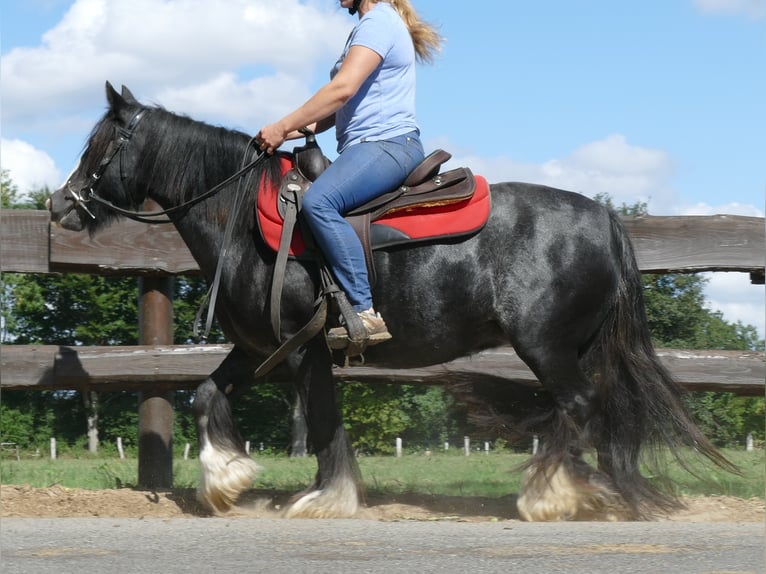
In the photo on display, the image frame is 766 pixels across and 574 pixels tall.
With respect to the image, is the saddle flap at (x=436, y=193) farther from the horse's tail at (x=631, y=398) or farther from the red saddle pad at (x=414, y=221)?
the horse's tail at (x=631, y=398)

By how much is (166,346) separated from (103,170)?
182 cm

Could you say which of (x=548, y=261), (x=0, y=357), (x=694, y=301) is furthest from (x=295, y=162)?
(x=694, y=301)

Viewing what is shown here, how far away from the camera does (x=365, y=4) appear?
595 centimetres

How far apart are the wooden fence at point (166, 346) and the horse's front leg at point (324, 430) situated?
5.05ft

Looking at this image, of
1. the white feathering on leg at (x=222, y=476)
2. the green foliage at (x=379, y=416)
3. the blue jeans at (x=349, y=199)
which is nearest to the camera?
the blue jeans at (x=349, y=199)

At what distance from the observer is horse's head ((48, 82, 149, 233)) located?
245 inches

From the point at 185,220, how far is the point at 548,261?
2208 millimetres

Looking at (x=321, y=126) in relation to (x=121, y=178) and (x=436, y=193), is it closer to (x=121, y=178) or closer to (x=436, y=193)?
(x=436, y=193)

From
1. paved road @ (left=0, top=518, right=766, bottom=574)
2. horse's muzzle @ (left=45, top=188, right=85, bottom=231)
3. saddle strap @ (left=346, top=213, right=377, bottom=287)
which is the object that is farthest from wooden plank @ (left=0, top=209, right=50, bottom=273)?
saddle strap @ (left=346, top=213, right=377, bottom=287)

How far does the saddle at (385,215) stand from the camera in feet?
18.9

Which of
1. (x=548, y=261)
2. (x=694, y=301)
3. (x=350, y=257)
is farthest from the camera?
(x=694, y=301)

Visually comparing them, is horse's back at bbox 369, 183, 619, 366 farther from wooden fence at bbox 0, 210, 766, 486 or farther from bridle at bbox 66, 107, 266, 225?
wooden fence at bbox 0, 210, 766, 486

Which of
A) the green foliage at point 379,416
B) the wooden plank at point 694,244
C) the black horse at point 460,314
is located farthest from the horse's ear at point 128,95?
the green foliage at point 379,416

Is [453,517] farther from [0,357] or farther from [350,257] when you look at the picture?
[0,357]
